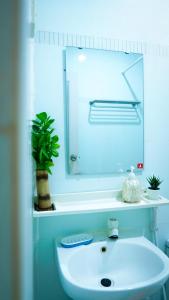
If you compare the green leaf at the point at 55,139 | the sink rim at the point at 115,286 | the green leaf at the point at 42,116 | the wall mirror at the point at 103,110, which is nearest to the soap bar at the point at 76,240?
the sink rim at the point at 115,286

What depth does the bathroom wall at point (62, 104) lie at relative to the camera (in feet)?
3.54

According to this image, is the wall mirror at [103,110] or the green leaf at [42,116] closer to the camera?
the green leaf at [42,116]

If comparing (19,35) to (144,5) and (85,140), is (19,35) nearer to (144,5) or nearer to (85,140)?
(85,140)

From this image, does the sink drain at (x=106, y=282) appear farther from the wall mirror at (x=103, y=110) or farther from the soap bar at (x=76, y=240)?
the wall mirror at (x=103, y=110)

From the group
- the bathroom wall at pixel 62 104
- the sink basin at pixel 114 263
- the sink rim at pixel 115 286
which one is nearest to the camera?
the sink rim at pixel 115 286

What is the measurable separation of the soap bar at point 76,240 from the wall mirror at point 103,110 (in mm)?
343

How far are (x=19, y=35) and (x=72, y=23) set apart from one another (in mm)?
1058

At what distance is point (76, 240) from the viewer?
40.9 inches

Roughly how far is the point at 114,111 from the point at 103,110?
0.23ft

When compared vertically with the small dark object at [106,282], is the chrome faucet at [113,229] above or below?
above

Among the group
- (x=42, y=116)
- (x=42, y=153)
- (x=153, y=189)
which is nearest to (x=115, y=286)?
(x=153, y=189)

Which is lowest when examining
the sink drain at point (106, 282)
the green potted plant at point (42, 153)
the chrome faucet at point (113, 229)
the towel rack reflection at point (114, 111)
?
the sink drain at point (106, 282)

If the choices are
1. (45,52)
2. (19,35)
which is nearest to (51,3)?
(45,52)

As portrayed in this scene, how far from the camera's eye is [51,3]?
42.4 inches
